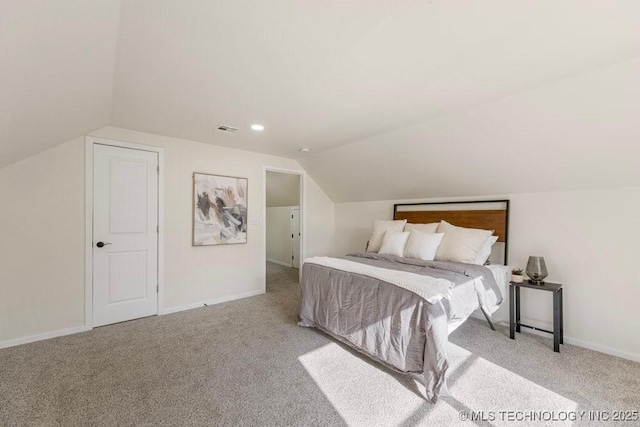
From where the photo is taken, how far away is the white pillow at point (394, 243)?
3.44 m

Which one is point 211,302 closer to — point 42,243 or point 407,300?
point 42,243

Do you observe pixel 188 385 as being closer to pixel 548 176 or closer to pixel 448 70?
pixel 448 70

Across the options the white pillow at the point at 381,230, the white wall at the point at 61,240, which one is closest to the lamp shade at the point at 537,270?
the white pillow at the point at 381,230

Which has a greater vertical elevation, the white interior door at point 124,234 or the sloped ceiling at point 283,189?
the sloped ceiling at point 283,189

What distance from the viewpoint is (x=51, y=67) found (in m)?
Result: 1.53

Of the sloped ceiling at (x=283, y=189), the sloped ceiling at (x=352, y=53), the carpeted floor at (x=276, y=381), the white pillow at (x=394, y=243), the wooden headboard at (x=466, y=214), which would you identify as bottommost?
the carpeted floor at (x=276, y=381)

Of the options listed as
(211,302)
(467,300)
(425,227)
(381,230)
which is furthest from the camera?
(381,230)

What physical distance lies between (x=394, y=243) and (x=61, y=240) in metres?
3.74

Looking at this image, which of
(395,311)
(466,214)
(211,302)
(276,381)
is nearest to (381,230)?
(466,214)

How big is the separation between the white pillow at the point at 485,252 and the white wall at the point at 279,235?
4.12 m

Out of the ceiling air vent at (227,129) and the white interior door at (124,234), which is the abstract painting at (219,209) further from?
the ceiling air vent at (227,129)

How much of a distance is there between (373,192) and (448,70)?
2745 mm

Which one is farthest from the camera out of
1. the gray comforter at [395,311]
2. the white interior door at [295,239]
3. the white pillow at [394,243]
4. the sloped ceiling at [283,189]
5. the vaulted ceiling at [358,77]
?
the white interior door at [295,239]

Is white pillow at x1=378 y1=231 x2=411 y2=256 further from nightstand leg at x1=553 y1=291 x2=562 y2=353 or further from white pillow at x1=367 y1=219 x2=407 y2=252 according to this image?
nightstand leg at x1=553 y1=291 x2=562 y2=353
